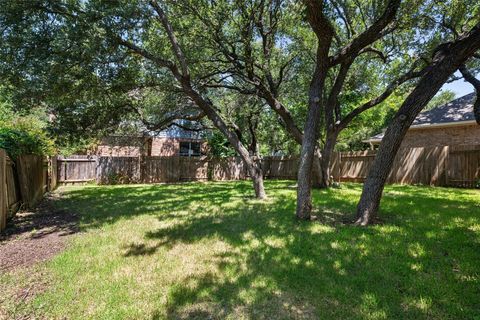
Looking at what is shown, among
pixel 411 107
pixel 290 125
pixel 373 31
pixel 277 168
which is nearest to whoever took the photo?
pixel 411 107

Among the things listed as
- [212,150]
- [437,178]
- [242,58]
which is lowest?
[437,178]

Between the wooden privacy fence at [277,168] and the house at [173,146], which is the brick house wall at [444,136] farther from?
the house at [173,146]

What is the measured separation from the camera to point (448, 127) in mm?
13273

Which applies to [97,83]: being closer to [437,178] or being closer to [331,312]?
[331,312]

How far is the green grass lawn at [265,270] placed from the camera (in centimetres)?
261

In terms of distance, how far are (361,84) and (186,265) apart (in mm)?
13872

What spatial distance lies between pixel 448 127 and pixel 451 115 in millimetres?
647

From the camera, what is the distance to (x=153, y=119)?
1255cm

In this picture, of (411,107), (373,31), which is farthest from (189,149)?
(411,107)

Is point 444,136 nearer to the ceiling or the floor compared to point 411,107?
nearer to the ceiling

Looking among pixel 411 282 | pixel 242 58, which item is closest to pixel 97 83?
pixel 242 58

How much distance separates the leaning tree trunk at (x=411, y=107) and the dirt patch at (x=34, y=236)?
16.5 ft

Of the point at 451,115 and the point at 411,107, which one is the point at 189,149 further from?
the point at 411,107

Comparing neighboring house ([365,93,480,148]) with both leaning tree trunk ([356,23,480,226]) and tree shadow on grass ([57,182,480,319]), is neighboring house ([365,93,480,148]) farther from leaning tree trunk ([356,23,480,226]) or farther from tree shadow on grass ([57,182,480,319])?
leaning tree trunk ([356,23,480,226])
